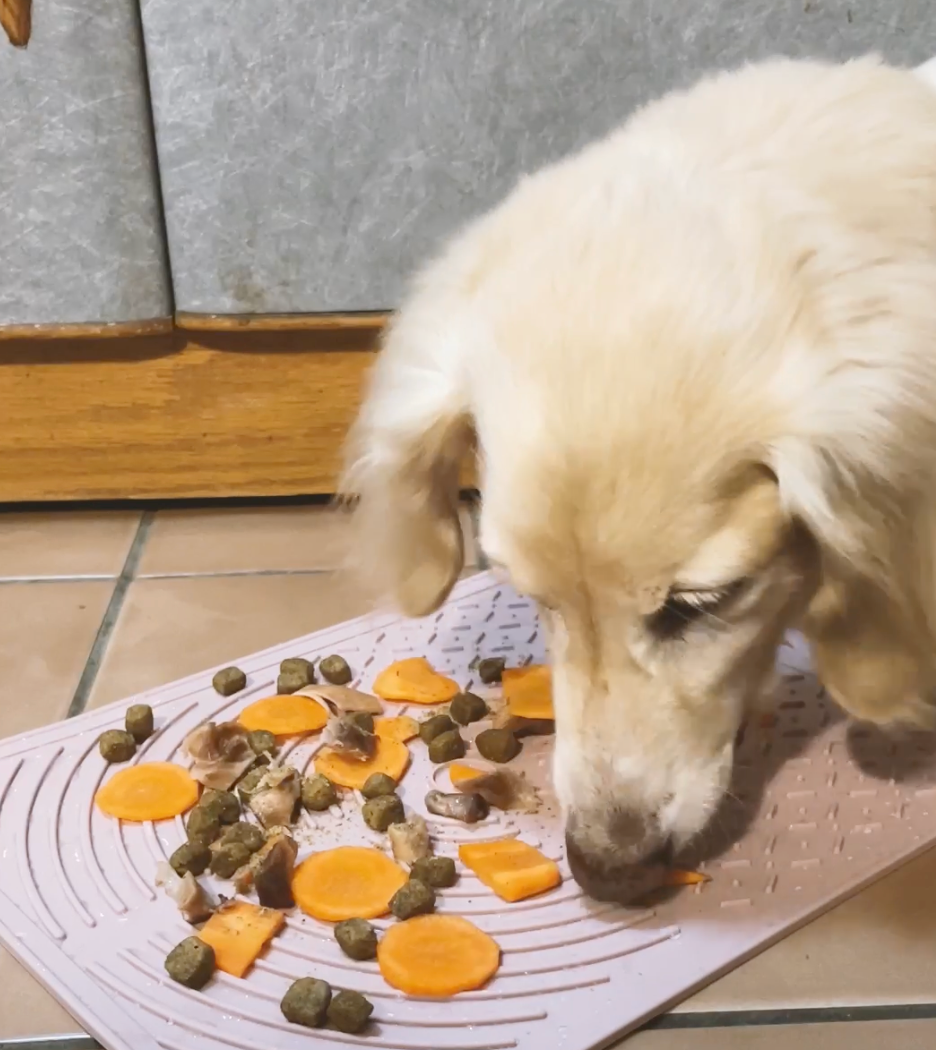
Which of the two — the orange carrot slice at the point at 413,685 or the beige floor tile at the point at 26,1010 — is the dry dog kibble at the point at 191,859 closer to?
the beige floor tile at the point at 26,1010

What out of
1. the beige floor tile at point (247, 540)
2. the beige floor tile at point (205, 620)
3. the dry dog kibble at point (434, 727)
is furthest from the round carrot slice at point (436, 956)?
the beige floor tile at point (247, 540)

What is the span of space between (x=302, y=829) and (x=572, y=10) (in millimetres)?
914

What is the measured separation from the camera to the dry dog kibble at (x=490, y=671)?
123cm

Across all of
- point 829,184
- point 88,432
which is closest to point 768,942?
point 829,184

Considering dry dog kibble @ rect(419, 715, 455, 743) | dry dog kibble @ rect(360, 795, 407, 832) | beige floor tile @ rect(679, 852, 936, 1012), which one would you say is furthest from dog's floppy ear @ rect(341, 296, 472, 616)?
beige floor tile @ rect(679, 852, 936, 1012)

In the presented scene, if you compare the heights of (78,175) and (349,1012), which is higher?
(78,175)

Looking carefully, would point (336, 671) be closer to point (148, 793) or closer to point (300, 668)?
point (300, 668)

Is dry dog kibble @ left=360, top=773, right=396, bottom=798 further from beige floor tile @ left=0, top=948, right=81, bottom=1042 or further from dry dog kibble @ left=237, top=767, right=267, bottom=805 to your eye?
beige floor tile @ left=0, top=948, right=81, bottom=1042

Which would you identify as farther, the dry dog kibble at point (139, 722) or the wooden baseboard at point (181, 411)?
the wooden baseboard at point (181, 411)

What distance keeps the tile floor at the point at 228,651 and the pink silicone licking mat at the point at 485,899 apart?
0.07 feet

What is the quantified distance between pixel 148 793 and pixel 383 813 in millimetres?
221

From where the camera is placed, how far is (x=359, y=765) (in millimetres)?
1104

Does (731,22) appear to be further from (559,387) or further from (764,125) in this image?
(559,387)

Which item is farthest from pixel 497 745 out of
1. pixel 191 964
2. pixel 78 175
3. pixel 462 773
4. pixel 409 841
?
pixel 78 175
